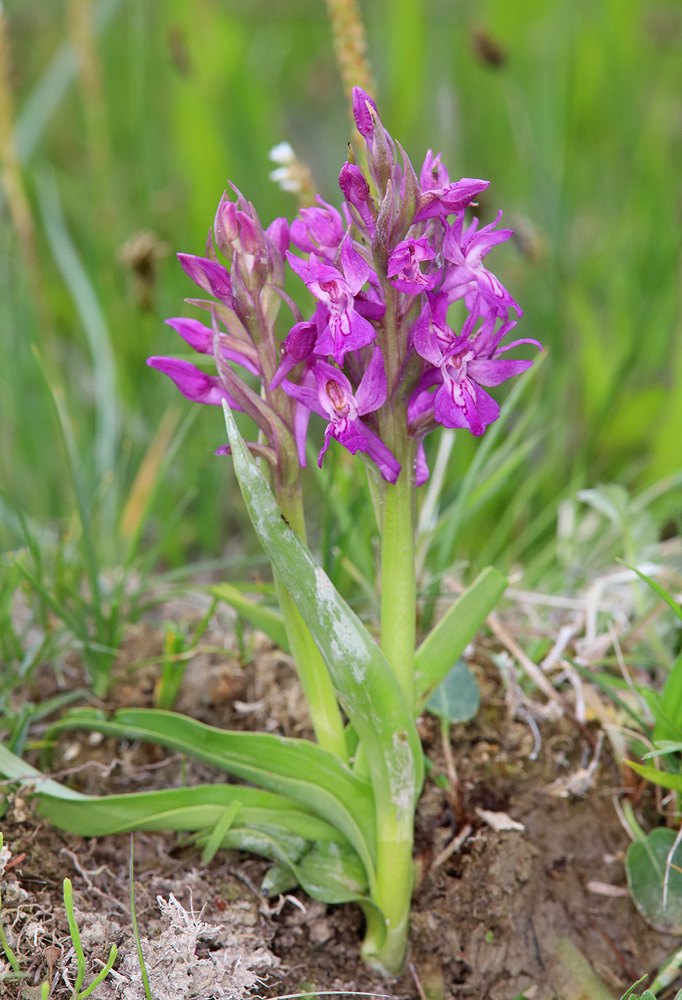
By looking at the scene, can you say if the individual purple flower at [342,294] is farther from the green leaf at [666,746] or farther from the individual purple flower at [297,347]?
the green leaf at [666,746]

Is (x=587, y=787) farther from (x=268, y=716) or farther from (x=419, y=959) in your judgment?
(x=268, y=716)

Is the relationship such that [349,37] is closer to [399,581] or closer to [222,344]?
[222,344]

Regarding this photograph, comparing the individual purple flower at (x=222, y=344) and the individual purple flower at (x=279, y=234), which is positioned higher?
the individual purple flower at (x=279, y=234)

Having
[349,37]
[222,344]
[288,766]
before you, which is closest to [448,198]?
[222,344]

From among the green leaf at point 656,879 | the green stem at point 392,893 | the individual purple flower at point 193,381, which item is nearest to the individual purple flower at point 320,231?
the individual purple flower at point 193,381

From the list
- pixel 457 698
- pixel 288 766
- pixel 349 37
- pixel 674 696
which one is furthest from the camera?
pixel 349 37

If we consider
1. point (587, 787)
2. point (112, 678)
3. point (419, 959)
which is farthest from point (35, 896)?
point (587, 787)
